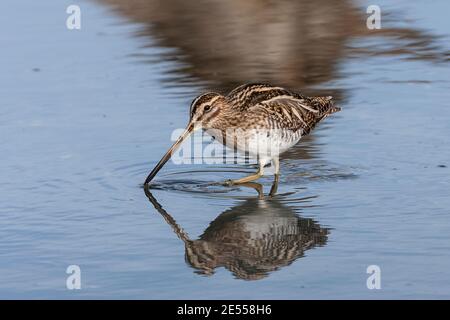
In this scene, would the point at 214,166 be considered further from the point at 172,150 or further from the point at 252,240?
the point at 252,240

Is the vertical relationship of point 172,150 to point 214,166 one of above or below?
above

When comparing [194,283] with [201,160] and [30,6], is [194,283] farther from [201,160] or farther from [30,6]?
[30,6]

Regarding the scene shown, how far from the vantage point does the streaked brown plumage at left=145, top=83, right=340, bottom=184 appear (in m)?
10.8

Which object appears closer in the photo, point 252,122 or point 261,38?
point 252,122

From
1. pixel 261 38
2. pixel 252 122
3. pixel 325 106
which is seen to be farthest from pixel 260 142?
pixel 261 38

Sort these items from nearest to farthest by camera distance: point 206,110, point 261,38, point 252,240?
1. point 252,240
2. point 206,110
3. point 261,38

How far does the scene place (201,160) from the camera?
11.6 m

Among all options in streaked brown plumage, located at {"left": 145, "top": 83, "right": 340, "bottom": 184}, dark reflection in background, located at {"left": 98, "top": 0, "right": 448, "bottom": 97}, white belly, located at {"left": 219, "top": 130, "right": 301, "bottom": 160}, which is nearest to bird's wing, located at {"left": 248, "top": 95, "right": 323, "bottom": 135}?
streaked brown plumage, located at {"left": 145, "top": 83, "right": 340, "bottom": 184}

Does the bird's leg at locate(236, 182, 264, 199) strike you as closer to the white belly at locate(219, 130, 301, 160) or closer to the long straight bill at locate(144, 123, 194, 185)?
the white belly at locate(219, 130, 301, 160)

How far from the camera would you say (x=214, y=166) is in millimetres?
11469

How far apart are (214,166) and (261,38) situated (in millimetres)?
4515

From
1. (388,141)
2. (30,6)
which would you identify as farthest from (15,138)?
(30,6)

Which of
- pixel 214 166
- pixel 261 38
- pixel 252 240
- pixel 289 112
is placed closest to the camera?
pixel 252 240

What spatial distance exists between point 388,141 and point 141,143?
2398 mm
